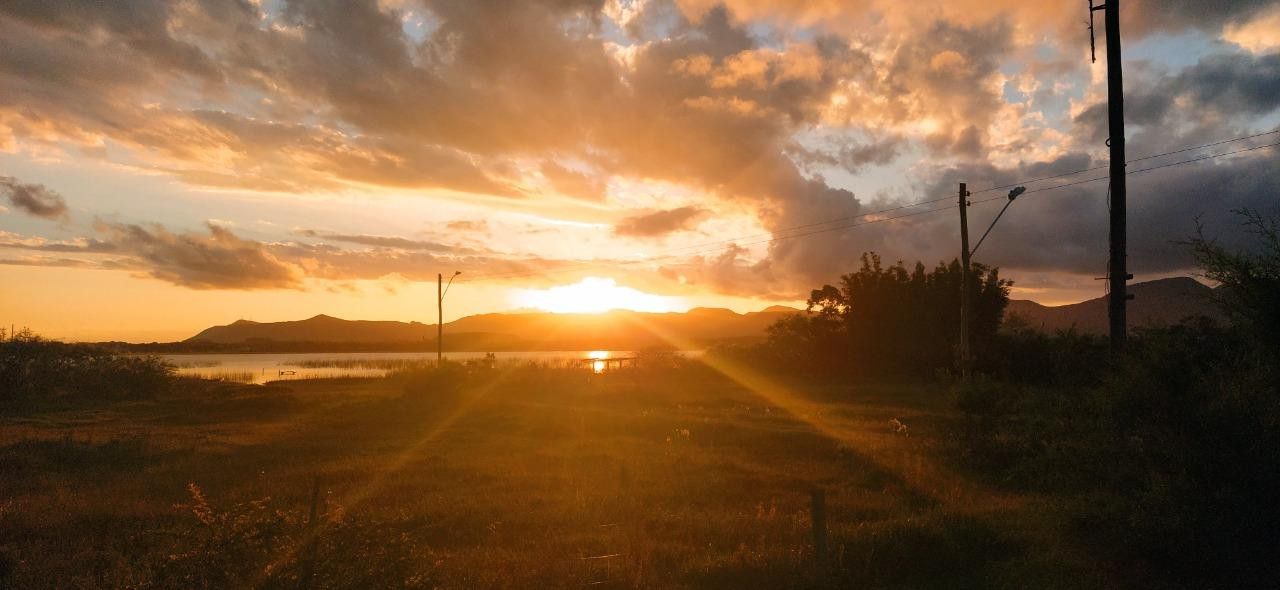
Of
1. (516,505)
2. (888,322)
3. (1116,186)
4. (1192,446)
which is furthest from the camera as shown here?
(888,322)

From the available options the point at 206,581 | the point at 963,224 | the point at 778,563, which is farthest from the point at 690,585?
the point at 963,224

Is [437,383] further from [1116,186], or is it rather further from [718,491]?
[1116,186]

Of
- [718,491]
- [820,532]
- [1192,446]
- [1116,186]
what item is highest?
[1116,186]

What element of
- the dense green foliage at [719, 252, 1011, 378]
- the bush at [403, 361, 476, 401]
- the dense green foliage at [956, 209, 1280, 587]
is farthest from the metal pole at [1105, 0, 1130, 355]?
the dense green foliage at [719, 252, 1011, 378]

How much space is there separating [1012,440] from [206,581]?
1801 centimetres

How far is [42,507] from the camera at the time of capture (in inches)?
553

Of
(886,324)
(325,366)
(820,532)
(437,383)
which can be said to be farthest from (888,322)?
(325,366)

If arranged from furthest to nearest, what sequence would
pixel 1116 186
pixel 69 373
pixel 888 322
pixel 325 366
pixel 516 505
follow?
pixel 325 366 < pixel 888 322 < pixel 69 373 < pixel 1116 186 < pixel 516 505

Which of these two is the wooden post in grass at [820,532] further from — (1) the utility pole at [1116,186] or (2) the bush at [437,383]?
(2) the bush at [437,383]

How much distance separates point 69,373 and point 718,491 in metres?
49.1

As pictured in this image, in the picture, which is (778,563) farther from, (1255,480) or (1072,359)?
(1072,359)

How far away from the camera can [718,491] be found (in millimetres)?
16000

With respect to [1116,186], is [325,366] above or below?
below

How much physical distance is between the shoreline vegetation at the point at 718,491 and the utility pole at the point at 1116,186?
127 cm
